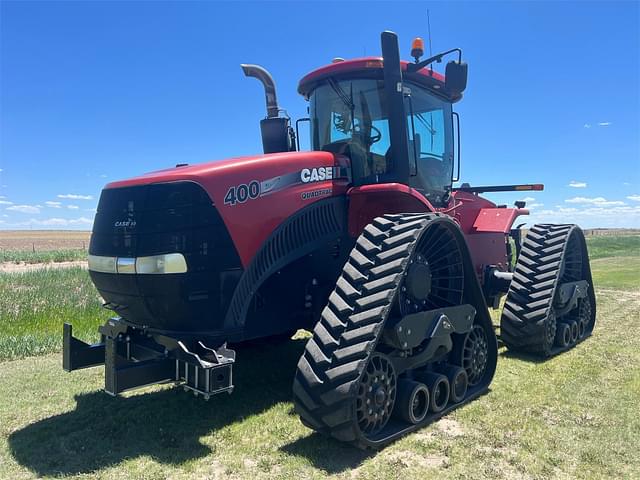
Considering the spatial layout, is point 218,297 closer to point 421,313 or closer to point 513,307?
point 421,313

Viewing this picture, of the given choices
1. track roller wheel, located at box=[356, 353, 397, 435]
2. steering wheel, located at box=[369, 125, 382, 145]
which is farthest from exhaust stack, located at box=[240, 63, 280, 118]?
track roller wheel, located at box=[356, 353, 397, 435]

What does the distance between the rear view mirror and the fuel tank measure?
2.26 meters

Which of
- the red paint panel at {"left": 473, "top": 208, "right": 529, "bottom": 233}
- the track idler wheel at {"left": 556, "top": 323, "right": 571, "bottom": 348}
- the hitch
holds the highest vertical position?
the red paint panel at {"left": 473, "top": 208, "right": 529, "bottom": 233}

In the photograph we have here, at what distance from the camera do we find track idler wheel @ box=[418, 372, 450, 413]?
4.48 metres

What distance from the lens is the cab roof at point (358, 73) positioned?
5.26 metres

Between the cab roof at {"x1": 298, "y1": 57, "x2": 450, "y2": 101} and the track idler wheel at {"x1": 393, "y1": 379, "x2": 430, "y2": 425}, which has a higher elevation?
the cab roof at {"x1": 298, "y1": 57, "x2": 450, "y2": 101}

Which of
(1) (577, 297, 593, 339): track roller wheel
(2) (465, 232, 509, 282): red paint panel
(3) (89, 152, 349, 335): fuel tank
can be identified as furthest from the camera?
(1) (577, 297, 593, 339): track roller wheel

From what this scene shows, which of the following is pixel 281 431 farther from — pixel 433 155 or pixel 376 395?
pixel 433 155

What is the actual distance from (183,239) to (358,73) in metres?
2.66

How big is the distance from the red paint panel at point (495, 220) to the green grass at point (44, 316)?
6112 mm

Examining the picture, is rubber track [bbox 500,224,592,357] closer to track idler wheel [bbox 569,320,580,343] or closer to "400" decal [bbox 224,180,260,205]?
track idler wheel [bbox 569,320,580,343]

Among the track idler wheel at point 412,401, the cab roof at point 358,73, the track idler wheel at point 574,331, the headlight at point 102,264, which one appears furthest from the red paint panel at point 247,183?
the track idler wheel at point 574,331

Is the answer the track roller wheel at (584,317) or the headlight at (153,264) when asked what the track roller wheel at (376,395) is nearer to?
the headlight at (153,264)

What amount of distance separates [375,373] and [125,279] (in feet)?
7.06
